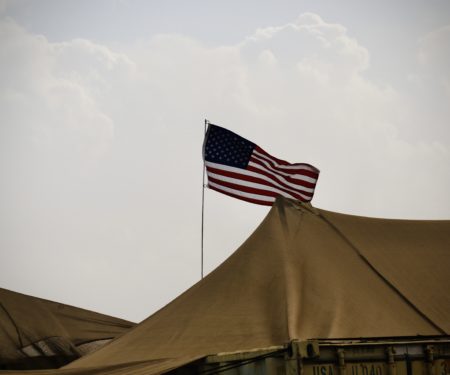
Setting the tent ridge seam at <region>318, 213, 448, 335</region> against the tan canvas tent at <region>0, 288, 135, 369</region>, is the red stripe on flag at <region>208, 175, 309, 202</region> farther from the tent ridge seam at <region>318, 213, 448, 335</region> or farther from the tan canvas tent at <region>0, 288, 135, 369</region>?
the tan canvas tent at <region>0, 288, 135, 369</region>

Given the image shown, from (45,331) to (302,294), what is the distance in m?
8.71

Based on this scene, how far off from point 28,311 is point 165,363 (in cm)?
893

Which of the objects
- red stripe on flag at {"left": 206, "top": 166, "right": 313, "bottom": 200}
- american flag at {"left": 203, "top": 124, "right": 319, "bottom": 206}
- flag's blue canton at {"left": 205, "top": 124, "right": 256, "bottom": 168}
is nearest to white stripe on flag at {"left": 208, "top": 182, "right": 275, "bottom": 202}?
american flag at {"left": 203, "top": 124, "right": 319, "bottom": 206}

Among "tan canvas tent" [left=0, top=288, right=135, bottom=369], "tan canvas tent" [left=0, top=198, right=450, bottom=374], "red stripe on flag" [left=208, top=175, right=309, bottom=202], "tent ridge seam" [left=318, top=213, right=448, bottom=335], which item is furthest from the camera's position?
"tan canvas tent" [left=0, top=288, right=135, bottom=369]

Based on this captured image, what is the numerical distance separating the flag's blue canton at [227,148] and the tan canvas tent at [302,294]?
134cm

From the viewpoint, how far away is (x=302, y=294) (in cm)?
1398

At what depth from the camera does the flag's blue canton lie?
1723 cm

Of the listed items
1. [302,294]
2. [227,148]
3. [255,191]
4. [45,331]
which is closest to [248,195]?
[255,191]

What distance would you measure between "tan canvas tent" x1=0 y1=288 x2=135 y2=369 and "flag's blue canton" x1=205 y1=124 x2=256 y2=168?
6.11 metres

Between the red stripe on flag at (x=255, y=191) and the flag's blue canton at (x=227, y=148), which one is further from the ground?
the flag's blue canton at (x=227, y=148)

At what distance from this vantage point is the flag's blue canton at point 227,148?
17.2m

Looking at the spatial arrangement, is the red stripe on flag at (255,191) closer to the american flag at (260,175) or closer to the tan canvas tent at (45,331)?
the american flag at (260,175)

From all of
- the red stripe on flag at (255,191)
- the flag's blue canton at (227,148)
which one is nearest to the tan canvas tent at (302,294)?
the red stripe on flag at (255,191)

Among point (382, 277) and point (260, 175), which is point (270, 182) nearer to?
point (260, 175)
